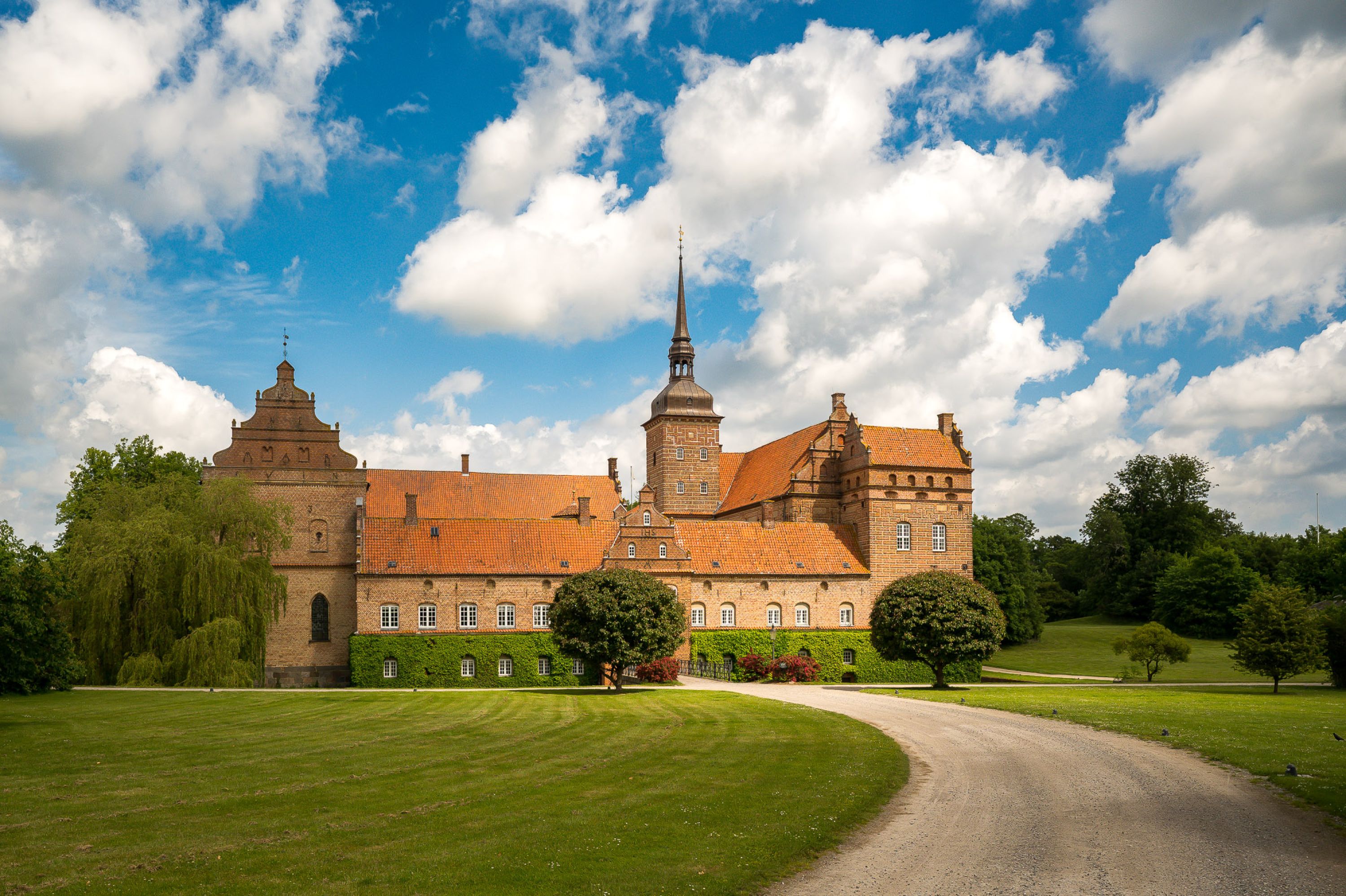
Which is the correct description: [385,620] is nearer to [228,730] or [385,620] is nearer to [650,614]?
[650,614]

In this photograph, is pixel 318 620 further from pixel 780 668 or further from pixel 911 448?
pixel 911 448

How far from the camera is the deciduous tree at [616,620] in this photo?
37.1 m

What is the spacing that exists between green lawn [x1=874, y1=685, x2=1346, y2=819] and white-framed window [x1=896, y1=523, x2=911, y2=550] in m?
12.4

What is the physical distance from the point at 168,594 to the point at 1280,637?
43.9 metres

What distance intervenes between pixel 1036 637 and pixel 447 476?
1779 inches

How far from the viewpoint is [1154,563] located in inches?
3442

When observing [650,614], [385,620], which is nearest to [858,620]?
[650,614]

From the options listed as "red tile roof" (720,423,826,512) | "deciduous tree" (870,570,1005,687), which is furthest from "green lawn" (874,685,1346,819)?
"red tile roof" (720,423,826,512)

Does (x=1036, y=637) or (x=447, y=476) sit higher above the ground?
(x=447, y=476)

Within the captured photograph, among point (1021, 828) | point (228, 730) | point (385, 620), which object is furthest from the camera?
point (385, 620)

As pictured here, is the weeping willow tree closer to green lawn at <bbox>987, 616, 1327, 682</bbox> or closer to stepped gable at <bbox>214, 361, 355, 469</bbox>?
→ stepped gable at <bbox>214, 361, 355, 469</bbox>

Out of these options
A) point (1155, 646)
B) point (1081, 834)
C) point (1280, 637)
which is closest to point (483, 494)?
point (1155, 646)

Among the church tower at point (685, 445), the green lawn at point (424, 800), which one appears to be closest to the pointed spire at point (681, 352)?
the church tower at point (685, 445)

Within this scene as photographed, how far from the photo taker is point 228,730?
22234mm
